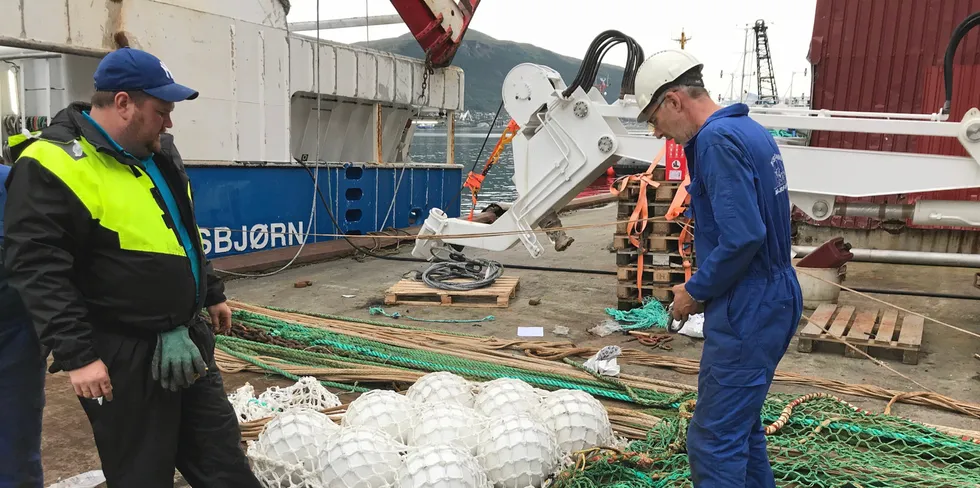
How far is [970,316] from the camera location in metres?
6.94

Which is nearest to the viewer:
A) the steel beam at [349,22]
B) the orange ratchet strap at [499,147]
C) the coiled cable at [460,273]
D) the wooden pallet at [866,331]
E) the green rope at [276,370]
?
the green rope at [276,370]

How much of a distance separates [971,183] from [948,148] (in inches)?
182

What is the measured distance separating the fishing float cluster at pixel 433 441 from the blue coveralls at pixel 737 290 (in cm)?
86

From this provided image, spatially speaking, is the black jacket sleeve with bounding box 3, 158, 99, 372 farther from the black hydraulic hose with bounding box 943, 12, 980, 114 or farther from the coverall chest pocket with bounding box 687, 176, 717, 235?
the black hydraulic hose with bounding box 943, 12, 980, 114

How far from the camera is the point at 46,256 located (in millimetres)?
2203

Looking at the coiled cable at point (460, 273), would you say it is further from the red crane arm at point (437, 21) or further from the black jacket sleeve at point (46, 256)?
the black jacket sleeve at point (46, 256)

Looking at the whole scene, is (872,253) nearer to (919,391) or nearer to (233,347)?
(919,391)

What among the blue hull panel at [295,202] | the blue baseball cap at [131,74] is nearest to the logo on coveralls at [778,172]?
the blue baseball cap at [131,74]

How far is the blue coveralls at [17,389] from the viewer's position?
2553 millimetres

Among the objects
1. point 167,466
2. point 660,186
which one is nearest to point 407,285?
point 660,186

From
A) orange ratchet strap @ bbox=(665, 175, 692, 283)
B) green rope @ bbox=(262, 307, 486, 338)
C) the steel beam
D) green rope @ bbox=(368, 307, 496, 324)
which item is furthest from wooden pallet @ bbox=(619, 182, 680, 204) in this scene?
the steel beam

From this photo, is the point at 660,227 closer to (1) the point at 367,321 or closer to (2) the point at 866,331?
(2) the point at 866,331

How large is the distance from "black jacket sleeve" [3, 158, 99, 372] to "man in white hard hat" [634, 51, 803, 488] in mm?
2200

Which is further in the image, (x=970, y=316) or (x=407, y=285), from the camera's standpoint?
(x=407, y=285)
